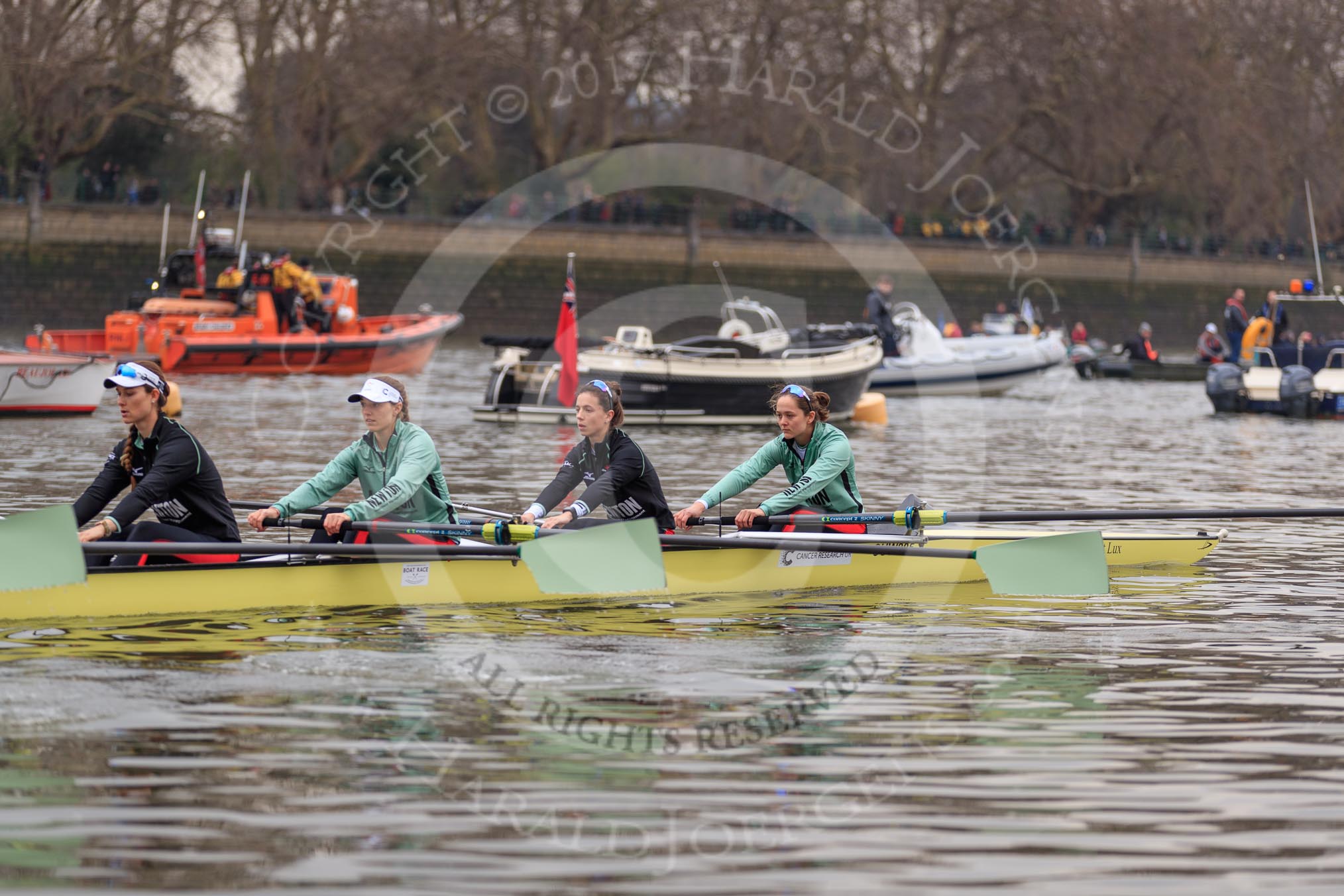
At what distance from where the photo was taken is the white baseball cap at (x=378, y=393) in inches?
398

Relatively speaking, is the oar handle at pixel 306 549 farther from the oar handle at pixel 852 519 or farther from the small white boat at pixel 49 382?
the small white boat at pixel 49 382

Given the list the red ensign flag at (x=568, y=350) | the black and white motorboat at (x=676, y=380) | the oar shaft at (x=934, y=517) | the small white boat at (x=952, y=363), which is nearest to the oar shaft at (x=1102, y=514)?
the oar shaft at (x=934, y=517)

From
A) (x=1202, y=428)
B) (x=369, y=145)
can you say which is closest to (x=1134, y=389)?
(x=1202, y=428)

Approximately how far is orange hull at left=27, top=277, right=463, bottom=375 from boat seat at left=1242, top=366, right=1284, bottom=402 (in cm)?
1607

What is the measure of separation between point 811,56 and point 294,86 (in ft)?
51.0

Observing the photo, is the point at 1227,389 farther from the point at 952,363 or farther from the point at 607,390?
the point at 607,390

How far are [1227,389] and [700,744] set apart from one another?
24.7m

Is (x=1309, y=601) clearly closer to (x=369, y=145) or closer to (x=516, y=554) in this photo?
(x=516, y=554)

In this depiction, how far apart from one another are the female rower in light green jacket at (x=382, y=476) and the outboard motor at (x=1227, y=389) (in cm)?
2250

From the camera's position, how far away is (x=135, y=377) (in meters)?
9.48

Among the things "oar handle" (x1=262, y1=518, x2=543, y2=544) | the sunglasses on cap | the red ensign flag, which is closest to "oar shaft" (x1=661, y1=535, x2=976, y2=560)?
"oar handle" (x1=262, y1=518, x2=543, y2=544)

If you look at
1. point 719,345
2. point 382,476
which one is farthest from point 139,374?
point 719,345

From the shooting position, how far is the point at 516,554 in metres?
10.2

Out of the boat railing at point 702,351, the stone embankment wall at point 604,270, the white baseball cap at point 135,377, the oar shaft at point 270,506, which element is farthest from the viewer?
the stone embankment wall at point 604,270
